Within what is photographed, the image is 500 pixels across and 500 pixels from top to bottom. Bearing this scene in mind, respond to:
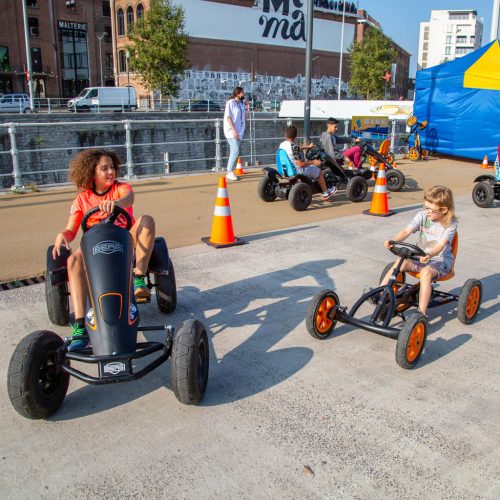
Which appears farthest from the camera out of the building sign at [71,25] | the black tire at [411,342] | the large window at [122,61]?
the building sign at [71,25]

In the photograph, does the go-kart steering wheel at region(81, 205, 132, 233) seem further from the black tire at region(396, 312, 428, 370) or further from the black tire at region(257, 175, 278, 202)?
the black tire at region(257, 175, 278, 202)

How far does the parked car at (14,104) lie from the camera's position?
35.3 meters

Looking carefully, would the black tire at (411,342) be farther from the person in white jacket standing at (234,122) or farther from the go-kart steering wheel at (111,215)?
the person in white jacket standing at (234,122)

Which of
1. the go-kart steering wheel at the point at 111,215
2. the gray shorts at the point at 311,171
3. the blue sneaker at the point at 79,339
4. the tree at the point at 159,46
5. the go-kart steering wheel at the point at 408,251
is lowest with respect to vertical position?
the blue sneaker at the point at 79,339

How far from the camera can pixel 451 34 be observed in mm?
132750

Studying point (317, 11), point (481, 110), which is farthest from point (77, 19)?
point (481, 110)

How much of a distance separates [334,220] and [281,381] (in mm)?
5026

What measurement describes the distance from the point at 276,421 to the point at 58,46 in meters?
61.8

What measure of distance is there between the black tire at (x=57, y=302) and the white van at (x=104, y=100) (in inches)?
1383

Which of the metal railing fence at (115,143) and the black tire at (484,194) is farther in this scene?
the metal railing fence at (115,143)

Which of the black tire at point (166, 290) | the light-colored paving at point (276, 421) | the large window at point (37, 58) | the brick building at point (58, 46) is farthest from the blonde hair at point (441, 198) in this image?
the large window at point (37, 58)

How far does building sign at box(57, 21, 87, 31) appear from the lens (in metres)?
57.1

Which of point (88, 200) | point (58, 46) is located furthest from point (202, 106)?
point (88, 200)

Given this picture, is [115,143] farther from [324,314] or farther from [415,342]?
[415,342]
